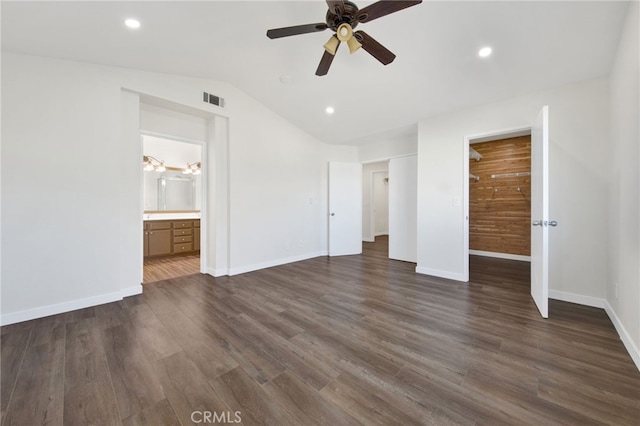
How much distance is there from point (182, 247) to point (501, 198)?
7318 millimetres

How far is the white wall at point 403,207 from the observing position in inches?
196

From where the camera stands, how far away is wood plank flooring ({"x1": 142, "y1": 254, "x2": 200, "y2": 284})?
3.97 metres

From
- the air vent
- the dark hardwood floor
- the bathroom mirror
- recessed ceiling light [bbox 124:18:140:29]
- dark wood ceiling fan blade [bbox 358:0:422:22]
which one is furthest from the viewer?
the bathroom mirror

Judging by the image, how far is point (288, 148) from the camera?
4.93m

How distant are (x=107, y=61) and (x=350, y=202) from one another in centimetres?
459

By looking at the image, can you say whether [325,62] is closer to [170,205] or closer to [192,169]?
[192,169]

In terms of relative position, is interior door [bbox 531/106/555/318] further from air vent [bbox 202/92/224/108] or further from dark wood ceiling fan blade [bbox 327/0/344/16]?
air vent [bbox 202/92/224/108]

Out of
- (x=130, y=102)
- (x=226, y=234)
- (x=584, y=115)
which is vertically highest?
(x=130, y=102)

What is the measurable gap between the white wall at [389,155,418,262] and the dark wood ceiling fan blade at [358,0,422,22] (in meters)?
3.36

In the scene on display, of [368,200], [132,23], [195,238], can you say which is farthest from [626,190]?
[195,238]

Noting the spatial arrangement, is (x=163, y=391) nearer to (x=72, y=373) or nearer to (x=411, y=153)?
(x=72, y=373)

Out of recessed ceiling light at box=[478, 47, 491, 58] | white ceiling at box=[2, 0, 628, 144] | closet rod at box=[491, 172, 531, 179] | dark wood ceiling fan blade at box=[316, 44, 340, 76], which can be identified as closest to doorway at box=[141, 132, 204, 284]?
white ceiling at box=[2, 0, 628, 144]

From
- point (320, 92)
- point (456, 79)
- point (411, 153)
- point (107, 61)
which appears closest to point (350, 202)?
point (411, 153)

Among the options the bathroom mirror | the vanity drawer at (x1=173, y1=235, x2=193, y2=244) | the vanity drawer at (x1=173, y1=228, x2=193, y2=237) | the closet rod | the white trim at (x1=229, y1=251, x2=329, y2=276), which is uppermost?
the closet rod
